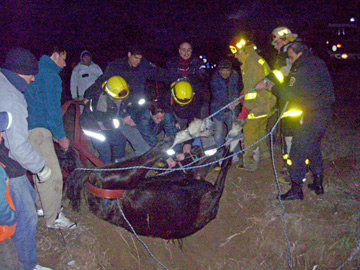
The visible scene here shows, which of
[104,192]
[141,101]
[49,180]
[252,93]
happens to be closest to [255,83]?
[252,93]

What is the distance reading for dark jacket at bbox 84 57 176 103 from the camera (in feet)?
14.3

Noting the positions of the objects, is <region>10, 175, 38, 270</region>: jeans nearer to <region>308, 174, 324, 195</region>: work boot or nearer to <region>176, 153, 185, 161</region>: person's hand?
<region>176, 153, 185, 161</region>: person's hand

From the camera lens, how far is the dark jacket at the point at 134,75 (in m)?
4.37

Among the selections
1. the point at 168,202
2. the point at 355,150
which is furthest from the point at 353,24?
the point at 168,202

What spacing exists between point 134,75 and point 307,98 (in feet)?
7.88

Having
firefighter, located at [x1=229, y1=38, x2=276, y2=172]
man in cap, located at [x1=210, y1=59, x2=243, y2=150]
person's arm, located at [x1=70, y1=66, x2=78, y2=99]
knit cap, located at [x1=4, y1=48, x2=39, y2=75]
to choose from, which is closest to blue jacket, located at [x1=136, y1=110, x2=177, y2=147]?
man in cap, located at [x1=210, y1=59, x2=243, y2=150]

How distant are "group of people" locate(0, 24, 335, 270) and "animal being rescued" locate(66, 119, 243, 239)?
0.43 meters

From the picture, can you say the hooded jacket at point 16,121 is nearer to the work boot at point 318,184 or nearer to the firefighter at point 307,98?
the firefighter at point 307,98

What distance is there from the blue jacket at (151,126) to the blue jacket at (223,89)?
40.2 inches

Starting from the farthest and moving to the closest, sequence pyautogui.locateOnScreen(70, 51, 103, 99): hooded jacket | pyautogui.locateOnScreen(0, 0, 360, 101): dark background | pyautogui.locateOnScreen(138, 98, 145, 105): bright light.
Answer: pyautogui.locateOnScreen(0, 0, 360, 101): dark background → pyautogui.locateOnScreen(70, 51, 103, 99): hooded jacket → pyautogui.locateOnScreen(138, 98, 145, 105): bright light

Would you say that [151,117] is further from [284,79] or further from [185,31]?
[185,31]

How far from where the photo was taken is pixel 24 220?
2701 millimetres

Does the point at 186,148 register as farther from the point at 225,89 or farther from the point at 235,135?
the point at 225,89

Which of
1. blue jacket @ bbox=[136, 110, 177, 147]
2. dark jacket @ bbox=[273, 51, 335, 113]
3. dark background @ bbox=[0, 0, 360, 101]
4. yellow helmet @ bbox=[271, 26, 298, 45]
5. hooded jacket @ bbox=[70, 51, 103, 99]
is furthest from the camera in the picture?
dark background @ bbox=[0, 0, 360, 101]
